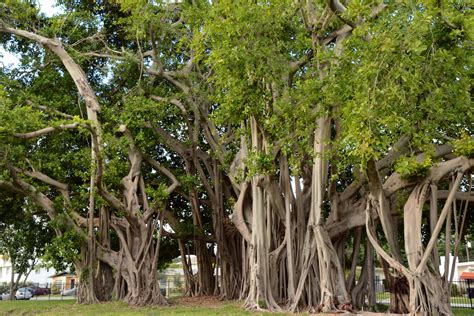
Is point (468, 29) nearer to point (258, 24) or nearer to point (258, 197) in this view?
point (258, 24)

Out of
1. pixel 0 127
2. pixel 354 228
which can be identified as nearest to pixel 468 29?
pixel 354 228

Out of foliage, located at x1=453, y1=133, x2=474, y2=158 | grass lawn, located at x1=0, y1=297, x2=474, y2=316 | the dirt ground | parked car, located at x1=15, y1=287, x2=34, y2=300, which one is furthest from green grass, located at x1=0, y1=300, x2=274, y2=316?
parked car, located at x1=15, y1=287, x2=34, y2=300

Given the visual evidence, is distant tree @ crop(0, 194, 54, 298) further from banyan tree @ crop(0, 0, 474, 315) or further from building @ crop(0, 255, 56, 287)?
building @ crop(0, 255, 56, 287)

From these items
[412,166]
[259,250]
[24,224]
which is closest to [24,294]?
[24,224]

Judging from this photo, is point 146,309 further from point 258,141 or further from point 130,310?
point 258,141

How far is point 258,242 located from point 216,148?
290 centimetres

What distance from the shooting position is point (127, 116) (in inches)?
443

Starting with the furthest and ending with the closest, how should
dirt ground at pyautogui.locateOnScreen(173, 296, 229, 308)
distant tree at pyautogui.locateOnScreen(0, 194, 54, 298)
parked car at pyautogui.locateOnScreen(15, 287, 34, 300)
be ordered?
parked car at pyautogui.locateOnScreen(15, 287, 34, 300) → distant tree at pyautogui.locateOnScreen(0, 194, 54, 298) → dirt ground at pyautogui.locateOnScreen(173, 296, 229, 308)

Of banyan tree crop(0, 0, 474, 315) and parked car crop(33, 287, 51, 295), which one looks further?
parked car crop(33, 287, 51, 295)

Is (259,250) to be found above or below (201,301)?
above

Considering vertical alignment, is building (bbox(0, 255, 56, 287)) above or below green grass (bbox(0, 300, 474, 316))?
above

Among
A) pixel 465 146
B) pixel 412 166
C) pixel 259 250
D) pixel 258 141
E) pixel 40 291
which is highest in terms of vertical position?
pixel 258 141

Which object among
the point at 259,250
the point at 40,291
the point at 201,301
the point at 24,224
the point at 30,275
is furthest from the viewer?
the point at 30,275

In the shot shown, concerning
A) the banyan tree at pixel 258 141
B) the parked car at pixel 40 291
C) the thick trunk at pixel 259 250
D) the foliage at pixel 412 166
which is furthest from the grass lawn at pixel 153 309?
the parked car at pixel 40 291
